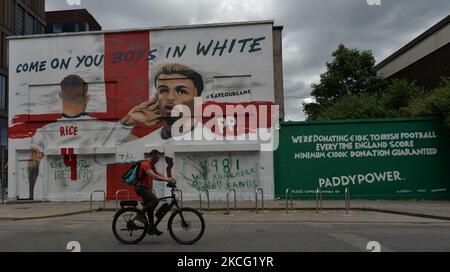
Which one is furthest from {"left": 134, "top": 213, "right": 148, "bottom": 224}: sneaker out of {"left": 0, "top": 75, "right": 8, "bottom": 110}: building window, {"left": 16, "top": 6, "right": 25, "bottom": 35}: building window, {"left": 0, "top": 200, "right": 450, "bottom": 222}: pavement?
{"left": 16, "top": 6, "right": 25, "bottom": 35}: building window

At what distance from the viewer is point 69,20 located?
66250 mm

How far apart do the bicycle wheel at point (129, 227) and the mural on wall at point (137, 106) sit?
10.7 m

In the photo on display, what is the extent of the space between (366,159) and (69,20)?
2290 inches

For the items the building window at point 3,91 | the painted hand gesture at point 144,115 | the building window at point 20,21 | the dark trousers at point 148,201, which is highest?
the building window at point 20,21

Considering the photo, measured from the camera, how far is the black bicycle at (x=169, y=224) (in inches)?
348

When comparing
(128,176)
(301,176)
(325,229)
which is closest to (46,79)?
(301,176)

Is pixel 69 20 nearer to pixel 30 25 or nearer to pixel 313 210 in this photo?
pixel 30 25

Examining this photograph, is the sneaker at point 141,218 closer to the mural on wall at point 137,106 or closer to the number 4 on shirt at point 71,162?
the mural on wall at point 137,106

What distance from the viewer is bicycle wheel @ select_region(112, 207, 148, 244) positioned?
899cm

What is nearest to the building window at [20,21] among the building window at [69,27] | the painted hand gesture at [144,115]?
the building window at [69,27]

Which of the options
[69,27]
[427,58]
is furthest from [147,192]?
[69,27]

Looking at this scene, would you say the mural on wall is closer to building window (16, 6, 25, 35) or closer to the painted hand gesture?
the painted hand gesture

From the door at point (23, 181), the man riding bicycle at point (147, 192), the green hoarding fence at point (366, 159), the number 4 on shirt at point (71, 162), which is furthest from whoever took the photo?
the door at point (23, 181)

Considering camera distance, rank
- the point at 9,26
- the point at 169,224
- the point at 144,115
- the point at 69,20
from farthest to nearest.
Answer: the point at 69,20 < the point at 9,26 < the point at 144,115 < the point at 169,224
